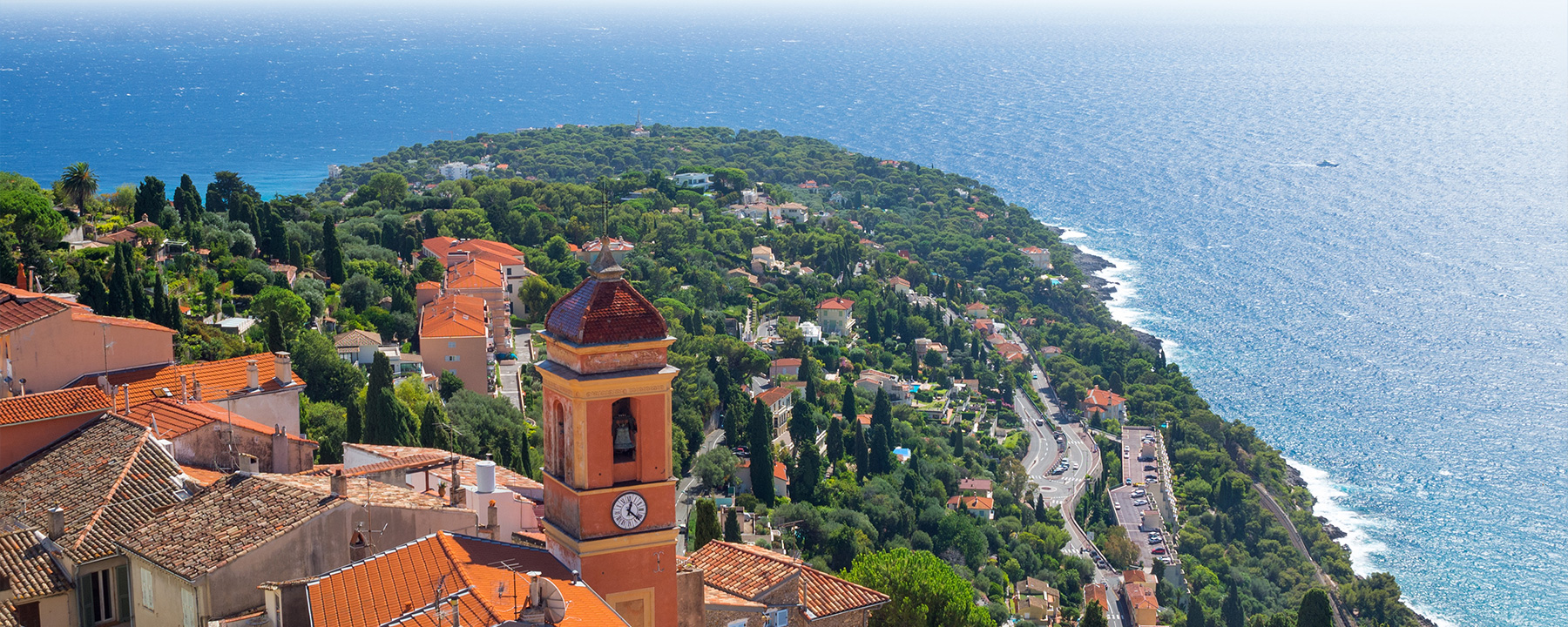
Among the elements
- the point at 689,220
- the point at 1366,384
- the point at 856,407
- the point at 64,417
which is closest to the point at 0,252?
the point at 64,417

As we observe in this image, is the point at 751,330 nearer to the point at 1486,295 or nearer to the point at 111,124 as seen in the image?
the point at 1486,295

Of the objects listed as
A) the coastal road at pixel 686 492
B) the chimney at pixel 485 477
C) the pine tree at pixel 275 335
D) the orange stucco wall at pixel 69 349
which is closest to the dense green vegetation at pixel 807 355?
the pine tree at pixel 275 335

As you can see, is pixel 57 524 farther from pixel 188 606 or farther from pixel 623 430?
pixel 623 430

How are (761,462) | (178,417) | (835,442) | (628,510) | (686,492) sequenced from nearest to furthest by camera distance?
(628,510), (178,417), (686,492), (761,462), (835,442)

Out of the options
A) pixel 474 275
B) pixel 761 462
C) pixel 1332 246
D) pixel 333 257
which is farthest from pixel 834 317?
pixel 1332 246

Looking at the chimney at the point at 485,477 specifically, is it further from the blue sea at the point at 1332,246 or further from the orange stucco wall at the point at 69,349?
the blue sea at the point at 1332,246

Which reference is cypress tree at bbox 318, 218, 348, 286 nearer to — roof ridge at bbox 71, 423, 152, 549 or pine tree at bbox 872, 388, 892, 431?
pine tree at bbox 872, 388, 892, 431
